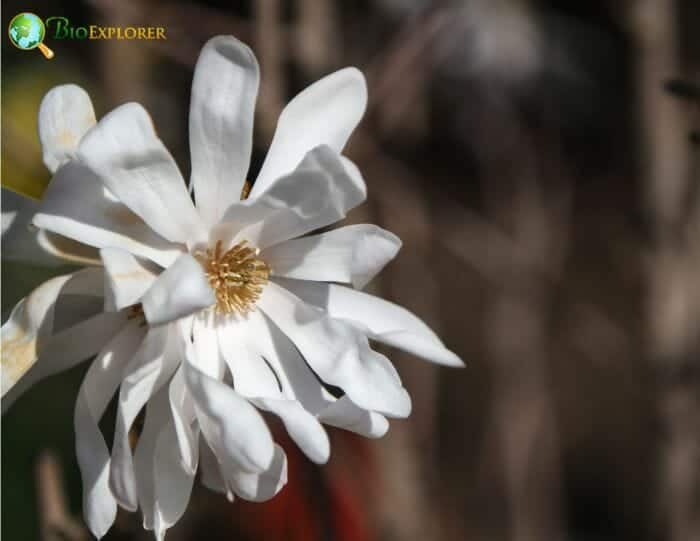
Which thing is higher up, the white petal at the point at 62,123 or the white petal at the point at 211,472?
the white petal at the point at 62,123

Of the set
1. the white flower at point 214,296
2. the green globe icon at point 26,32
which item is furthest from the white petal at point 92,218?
the green globe icon at point 26,32

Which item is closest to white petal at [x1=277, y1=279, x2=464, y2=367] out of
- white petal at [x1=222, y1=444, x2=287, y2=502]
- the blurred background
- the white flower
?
the white flower

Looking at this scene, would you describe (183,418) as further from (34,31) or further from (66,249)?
(34,31)

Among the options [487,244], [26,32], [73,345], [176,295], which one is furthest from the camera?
[487,244]

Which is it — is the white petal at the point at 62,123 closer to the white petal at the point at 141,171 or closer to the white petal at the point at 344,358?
the white petal at the point at 141,171

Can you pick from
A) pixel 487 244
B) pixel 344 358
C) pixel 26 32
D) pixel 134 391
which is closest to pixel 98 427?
pixel 134 391

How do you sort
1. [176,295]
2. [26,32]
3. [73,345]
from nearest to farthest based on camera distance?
[176,295] < [73,345] < [26,32]
